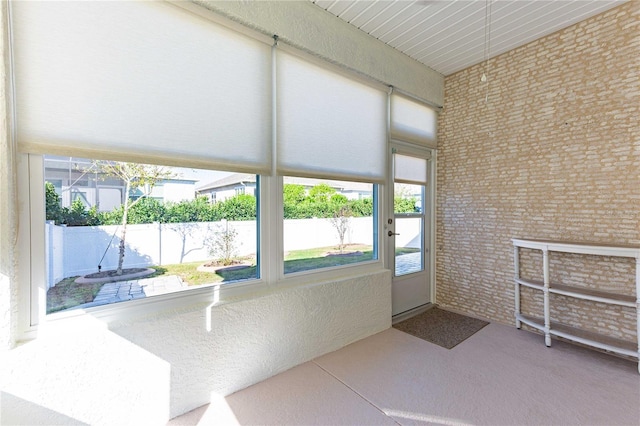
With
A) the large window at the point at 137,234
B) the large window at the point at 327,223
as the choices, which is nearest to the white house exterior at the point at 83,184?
the large window at the point at 137,234

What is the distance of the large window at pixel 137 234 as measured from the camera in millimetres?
1680

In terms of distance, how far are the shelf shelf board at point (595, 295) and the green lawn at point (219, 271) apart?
1689mm

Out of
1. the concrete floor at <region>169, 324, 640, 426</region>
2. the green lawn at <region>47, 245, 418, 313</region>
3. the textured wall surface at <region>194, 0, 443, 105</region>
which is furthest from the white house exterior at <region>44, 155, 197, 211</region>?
the concrete floor at <region>169, 324, 640, 426</region>

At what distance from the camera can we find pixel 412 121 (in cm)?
376

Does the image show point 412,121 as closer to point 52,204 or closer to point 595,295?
point 595,295

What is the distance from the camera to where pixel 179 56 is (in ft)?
6.45

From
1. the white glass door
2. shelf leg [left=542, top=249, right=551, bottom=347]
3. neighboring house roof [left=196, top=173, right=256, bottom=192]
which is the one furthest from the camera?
the white glass door

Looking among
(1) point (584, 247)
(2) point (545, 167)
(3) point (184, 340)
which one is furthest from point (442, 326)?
(3) point (184, 340)

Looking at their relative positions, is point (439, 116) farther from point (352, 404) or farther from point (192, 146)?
point (352, 404)

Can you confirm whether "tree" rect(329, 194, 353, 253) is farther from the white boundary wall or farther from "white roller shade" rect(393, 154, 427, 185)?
"white roller shade" rect(393, 154, 427, 185)

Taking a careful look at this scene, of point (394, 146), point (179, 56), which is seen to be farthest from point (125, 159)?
point (394, 146)

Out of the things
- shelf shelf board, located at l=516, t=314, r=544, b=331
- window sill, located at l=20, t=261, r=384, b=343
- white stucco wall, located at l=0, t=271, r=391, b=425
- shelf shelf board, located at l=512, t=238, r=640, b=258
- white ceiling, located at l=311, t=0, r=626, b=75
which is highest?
white ceiling, located at l=311, t=0, r=626, b=75

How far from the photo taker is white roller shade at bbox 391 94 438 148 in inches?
139

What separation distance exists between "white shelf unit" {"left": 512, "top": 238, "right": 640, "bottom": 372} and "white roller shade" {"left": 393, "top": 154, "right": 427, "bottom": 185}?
1424 mm
